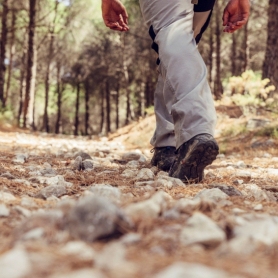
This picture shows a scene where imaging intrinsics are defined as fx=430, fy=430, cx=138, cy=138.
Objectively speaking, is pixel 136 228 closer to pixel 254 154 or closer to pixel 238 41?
pixel 254 154

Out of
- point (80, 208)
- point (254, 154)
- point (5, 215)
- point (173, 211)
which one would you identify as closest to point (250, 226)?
point (173, 211)

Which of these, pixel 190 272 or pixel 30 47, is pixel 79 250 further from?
pixel 30 47

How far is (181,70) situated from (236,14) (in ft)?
2.09

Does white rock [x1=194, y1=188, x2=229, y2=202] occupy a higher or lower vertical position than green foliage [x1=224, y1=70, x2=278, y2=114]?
lower

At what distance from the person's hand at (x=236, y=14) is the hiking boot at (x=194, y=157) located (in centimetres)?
84

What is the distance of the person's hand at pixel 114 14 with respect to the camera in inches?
113

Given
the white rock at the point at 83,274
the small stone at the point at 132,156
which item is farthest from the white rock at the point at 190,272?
the small stone at the point at 132,156

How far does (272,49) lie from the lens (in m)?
8.14

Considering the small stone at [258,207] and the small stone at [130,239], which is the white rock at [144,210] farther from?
the small stone at [258,207]

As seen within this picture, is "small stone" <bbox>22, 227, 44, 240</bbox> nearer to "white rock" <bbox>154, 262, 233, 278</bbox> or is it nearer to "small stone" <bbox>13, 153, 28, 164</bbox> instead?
"white rock" <bbox>154, 262, 233, 278</bbox>

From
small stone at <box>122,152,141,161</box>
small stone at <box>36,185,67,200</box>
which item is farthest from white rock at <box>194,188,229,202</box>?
small stone at <box>122,152,141,161</box>

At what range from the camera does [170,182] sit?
234cm

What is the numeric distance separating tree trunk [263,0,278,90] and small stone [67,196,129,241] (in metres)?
7.49

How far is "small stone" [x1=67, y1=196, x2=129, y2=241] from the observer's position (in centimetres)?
105
